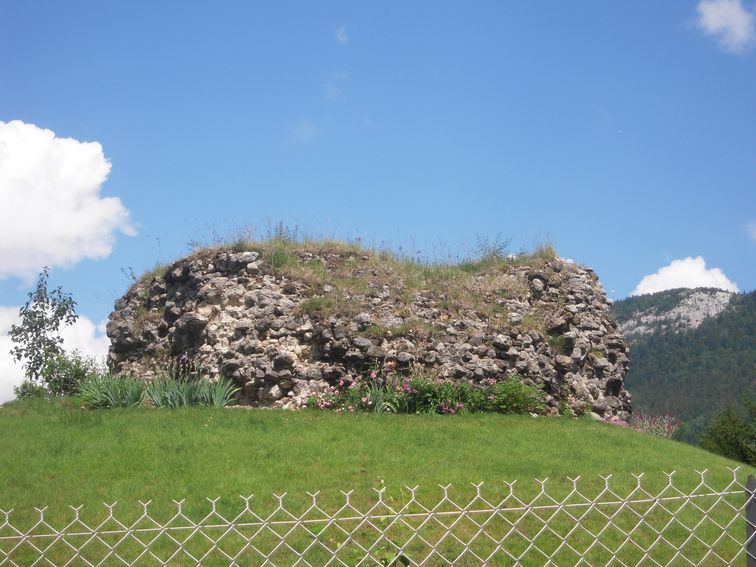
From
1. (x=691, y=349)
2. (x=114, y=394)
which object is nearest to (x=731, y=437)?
(x=114, y=394)

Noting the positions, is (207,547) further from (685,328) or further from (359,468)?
(685,328)

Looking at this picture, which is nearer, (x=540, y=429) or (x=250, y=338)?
(x=540, y=429)

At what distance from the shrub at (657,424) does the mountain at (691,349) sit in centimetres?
2942

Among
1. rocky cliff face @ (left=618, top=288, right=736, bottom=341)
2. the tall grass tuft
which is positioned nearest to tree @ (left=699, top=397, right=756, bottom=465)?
the tall grass tuft

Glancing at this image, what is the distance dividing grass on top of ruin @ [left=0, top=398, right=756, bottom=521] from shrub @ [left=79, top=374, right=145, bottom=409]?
1.45 ft

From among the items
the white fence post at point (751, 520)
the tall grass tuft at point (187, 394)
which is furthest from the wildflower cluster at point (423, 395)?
the white fence post at point (751, 520)

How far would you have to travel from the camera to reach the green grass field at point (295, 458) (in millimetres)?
8844

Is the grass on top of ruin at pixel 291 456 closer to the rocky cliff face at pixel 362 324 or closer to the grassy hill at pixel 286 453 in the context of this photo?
the grassy hill at pixel 286 453

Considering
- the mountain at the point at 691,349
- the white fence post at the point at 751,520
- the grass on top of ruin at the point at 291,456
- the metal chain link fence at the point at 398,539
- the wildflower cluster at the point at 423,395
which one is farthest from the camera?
the mountain at the point at 691,349

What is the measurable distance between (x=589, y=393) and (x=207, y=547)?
1043 cm

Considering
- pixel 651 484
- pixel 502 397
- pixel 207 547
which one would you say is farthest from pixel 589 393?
pixel 207 547

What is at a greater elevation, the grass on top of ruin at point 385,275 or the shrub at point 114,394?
the grass on top of ruin at point 385,275

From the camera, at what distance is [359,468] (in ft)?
31.9

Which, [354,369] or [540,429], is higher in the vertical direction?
[354,369]
